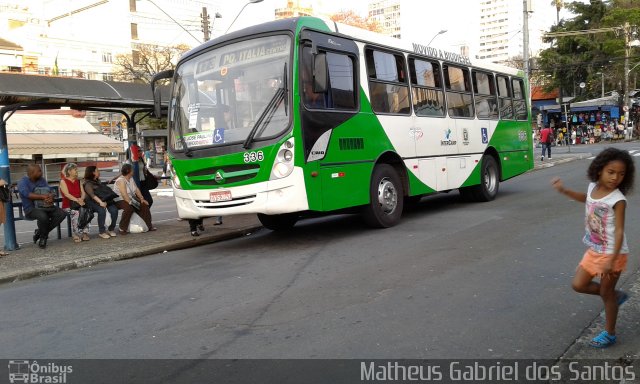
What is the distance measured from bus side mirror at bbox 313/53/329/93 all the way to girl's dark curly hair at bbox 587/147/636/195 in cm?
440

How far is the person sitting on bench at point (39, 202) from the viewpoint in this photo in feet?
29.8

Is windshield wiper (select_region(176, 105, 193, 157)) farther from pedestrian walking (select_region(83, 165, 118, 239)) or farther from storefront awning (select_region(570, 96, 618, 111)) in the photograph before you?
storefront awning (select_region(570, 96, 618, 111))

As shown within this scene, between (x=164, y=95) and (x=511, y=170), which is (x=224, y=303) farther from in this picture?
(x=511, y=170)

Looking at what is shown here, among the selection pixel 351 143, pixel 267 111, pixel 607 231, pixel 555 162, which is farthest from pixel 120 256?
pixel 555 162

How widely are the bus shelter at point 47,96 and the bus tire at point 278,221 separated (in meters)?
3.26

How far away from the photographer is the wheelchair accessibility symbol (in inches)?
318

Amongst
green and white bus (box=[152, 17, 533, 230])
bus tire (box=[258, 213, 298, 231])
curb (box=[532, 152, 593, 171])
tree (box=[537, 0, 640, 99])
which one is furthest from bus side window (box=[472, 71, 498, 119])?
tree (box=[537, 0, 640, 99])

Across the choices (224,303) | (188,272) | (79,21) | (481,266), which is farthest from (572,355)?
(79,21)

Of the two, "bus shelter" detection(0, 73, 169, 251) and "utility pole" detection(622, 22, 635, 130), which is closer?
"bus shelter" detection(0, 73, 169, 251)

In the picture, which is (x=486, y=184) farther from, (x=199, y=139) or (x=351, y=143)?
(x=199, y=139)

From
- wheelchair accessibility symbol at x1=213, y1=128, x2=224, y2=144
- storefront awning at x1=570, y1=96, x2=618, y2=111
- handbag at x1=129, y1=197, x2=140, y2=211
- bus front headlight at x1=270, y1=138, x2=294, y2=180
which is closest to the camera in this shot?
bus front headlight at x1=270, y1=138, x2=294, y2=180

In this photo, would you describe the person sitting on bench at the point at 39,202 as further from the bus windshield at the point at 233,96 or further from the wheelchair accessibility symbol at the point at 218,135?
the wheelchair accessibility symbol at the point at 218,135

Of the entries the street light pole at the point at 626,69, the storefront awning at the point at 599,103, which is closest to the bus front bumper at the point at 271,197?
the street light pole at the point at 626,69

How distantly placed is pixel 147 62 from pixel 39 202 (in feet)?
136
